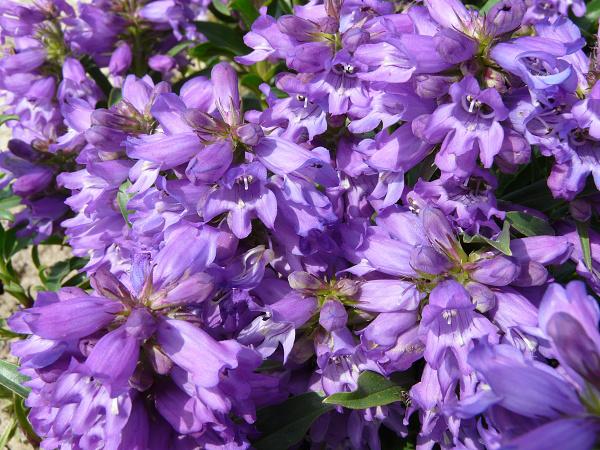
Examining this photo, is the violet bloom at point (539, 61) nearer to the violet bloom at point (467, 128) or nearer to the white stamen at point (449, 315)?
the violet bloom at point (467, 128)

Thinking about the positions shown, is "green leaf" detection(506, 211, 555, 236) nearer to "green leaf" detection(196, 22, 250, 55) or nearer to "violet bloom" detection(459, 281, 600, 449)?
"violet bloom" detection(459, 281, 600, 449)

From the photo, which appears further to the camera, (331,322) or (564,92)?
(331,322)

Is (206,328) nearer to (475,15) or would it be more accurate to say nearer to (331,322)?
(331,322)

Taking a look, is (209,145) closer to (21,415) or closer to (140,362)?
(140,362)

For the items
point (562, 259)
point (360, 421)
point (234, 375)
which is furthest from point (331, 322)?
point (562, 259)

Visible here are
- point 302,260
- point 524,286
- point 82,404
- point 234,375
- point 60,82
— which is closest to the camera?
point 82,404

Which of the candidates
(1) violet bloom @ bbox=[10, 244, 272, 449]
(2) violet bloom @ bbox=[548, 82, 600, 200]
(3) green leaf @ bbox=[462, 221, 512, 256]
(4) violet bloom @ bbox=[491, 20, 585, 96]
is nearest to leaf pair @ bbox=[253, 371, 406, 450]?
(1) violet bloom @ bbox=[10, 244, 272, 449]

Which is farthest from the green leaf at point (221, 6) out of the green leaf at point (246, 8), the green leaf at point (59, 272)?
the green leaf at point (59, 272)
